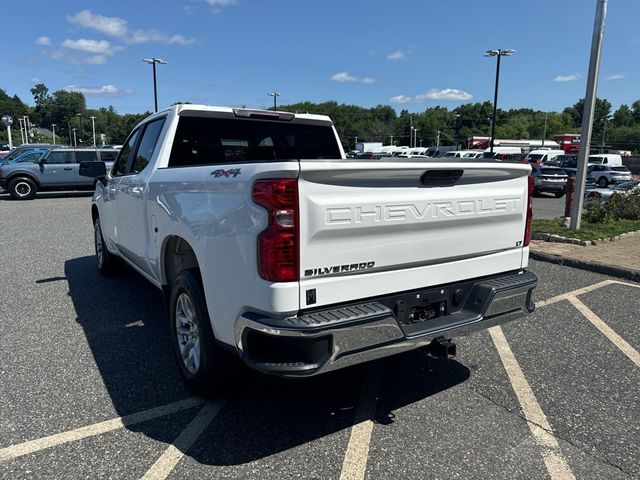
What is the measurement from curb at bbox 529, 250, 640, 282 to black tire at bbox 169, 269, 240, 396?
5.98 m

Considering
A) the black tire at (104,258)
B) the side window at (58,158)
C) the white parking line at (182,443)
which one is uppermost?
the side window at (58,158)

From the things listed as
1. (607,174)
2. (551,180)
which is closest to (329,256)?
(551,180)

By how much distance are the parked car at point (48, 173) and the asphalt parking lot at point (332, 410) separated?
15.6 m

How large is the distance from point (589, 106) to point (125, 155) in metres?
8.96

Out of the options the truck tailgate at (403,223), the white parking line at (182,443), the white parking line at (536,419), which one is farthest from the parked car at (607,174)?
the white parking line at (182,443)

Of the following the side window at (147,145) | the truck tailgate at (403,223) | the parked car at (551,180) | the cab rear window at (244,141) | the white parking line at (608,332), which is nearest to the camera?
the truck tailgate at (403,223)

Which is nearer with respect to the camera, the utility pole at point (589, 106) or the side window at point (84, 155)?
the utility pole at point (589, 106)

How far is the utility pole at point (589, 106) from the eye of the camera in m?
9.49

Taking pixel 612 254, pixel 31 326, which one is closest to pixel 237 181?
pixel 31 326

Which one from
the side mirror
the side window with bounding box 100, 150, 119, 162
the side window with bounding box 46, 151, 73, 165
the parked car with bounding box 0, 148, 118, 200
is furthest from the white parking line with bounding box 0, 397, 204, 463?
the side window with bounding box 46, 151, 73, 165

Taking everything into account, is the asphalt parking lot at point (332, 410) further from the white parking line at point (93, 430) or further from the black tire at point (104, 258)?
the black tire at point (104, 258)

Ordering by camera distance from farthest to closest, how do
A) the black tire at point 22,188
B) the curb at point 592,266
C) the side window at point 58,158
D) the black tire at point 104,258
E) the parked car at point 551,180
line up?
the parked car at point 551,180
the side window at point 58,158
the black tire at point 22,188
the curb at point 592,266
the black tire at point 104,258

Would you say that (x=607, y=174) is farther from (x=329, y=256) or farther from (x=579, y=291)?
(x=329, y=256)

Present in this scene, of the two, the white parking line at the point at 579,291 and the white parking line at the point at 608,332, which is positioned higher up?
the white parking line at the point at 608,332
